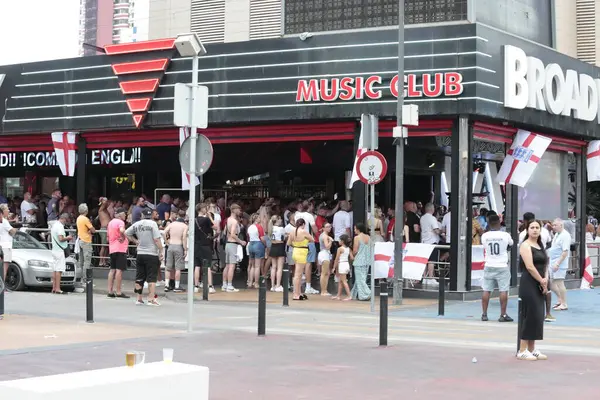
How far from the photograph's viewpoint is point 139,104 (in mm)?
25734

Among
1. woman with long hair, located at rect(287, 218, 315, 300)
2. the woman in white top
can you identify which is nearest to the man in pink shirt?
the woman in white top

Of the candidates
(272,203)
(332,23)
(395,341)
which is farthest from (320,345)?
(332,23)

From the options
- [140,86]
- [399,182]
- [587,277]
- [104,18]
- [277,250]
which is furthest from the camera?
[104,18]

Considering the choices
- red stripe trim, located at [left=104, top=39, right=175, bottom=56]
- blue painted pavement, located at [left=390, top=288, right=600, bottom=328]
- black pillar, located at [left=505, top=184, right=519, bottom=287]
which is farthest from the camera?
red stripe trim, located at [left=104, top=39, right=175, bottom=56]

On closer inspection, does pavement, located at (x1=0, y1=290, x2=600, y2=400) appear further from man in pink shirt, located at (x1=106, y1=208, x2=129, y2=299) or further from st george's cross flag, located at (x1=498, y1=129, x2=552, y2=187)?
st george's cross flag, located at (x1=498, y1=129, x2=552, y2=187)

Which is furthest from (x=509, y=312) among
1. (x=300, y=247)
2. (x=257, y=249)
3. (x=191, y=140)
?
(x=191, y=140)

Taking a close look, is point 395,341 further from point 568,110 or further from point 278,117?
point 568,110

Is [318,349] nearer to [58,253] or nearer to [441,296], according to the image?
[441,296]

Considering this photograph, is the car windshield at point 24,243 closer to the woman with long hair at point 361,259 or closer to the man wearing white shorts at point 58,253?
the man wearing white shorts at point 58,253

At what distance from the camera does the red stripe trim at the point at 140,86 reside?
25453 millimetres

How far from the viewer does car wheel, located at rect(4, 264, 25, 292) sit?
74.6ft

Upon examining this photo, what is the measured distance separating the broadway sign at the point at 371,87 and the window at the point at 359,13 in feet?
8.71

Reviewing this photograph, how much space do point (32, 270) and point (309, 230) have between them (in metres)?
6.36

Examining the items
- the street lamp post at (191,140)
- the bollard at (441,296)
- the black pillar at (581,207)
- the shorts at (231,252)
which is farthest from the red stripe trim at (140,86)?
the black pillar at (581,207)
